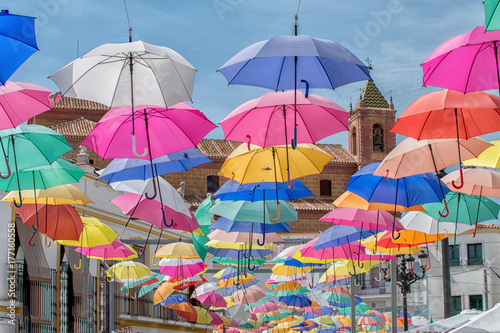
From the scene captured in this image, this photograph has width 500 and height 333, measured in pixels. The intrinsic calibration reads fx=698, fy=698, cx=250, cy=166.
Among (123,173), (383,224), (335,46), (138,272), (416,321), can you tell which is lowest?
(416,321)

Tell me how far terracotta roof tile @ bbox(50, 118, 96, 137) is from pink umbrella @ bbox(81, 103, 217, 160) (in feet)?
121

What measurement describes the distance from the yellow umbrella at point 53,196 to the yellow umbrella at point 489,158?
19.3 feet

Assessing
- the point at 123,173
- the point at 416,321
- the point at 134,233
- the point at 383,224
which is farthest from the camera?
the point at 134,233

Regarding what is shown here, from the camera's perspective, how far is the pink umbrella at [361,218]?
12.0 metres

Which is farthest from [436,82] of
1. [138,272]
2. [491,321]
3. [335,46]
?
[138,272]

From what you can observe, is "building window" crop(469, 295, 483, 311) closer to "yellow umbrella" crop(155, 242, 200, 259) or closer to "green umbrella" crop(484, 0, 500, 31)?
"yellow umbrella" crop(155, 242, 200, 259)

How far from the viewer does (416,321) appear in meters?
25.3

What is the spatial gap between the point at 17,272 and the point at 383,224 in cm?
1099

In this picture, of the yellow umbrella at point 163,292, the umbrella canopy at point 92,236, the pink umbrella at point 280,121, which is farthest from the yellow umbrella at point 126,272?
the pink umbrella at point 280,121

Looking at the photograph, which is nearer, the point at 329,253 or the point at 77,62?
the point at 77,62

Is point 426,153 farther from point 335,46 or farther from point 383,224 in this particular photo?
point 383,224

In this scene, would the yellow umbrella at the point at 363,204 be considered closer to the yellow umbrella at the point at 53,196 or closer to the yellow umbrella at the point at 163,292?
the yellow umbrella at the point at 53,196

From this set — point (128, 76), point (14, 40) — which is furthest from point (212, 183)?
point (14, 40)

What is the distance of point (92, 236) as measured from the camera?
45.2ft
